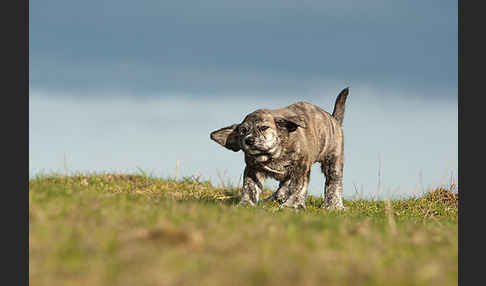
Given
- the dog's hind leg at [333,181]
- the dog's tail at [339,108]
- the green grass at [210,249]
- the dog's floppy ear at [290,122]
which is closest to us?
the green grass at [210,249]

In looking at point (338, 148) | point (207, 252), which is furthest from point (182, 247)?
point (338, 148)

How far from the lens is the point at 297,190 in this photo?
32.3ft

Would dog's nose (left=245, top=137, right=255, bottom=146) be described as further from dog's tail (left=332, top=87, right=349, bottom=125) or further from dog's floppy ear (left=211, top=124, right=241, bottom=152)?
dog's tail (left=332, top=87, right=349, bottom=125)

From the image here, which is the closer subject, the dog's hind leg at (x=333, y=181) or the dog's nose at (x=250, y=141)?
the dog's nose at (x=250, y=141)

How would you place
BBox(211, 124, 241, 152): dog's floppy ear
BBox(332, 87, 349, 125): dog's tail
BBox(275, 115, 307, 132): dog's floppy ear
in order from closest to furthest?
BBox(275, 115, 307, 132): dog's floppy ear < BBox(211, 124, 241, 152): dog's floppy ear < BBox(332, 87, 349, 125): dog's tail

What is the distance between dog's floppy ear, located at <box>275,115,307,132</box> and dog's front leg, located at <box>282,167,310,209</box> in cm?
94

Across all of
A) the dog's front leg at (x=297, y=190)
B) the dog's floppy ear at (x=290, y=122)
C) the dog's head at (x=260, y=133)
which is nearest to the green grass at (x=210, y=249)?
the dog's head at (x=260, y=133)

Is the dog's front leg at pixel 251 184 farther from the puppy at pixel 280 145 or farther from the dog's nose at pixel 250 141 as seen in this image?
the dog's nose at pixel 250 141

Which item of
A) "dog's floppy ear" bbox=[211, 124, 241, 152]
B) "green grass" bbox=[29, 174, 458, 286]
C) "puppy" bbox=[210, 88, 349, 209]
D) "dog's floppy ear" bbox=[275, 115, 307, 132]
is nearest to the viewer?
"green grass" bbox=[29, 174, 458, 286]

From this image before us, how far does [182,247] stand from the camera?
4141 mm

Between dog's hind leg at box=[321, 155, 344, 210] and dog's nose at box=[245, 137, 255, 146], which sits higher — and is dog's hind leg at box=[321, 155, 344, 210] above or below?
below

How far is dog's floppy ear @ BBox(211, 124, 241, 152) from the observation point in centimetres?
981

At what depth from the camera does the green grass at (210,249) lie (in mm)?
3510

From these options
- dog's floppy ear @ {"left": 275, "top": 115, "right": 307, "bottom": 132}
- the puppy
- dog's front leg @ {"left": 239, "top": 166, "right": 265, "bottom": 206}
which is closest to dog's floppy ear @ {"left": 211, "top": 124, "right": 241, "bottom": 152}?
the puppy
